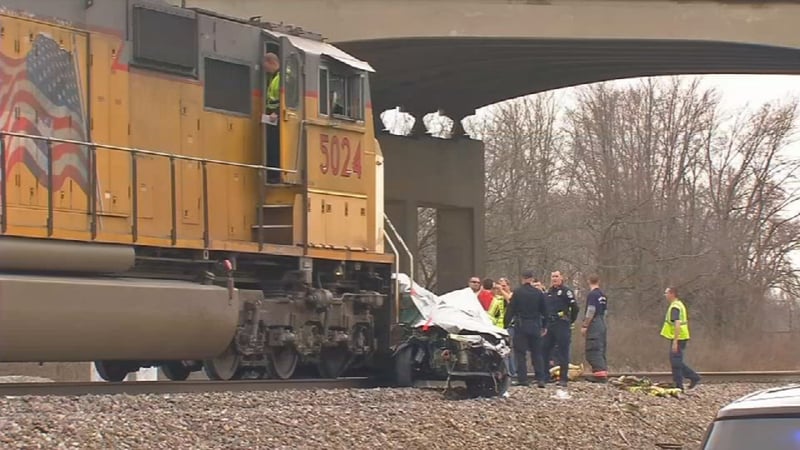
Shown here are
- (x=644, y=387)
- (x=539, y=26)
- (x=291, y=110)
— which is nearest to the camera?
(x=291, y=110)

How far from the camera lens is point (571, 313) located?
15.0 m

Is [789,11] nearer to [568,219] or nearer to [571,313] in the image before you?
[571,313]

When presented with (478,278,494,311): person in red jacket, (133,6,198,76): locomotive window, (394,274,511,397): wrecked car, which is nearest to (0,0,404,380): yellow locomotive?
(133,6,198,76): locomotive window

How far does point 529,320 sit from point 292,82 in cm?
415

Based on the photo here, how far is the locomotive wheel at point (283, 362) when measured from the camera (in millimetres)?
12750

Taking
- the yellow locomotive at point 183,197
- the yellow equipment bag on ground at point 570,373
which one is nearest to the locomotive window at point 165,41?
the yellow locomotive at point 183,197

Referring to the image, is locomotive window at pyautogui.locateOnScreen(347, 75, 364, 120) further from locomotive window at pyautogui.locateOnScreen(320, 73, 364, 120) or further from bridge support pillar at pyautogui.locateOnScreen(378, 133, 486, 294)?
bridge support pillar at pyautogui.locateOnScreen(378, 133, 486, 294)

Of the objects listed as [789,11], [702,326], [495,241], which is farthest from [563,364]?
[495,241]

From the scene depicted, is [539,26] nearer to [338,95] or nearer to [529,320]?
[529,320]

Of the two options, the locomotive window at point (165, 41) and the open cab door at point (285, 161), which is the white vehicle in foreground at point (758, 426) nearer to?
the locomotive window at point (165, 41)

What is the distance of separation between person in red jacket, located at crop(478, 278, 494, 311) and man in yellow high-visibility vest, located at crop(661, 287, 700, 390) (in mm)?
2409

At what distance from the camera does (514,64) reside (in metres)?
27.1

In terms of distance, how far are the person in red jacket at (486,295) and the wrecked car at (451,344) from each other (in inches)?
89.0

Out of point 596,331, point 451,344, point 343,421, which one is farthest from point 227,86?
point 596,331
